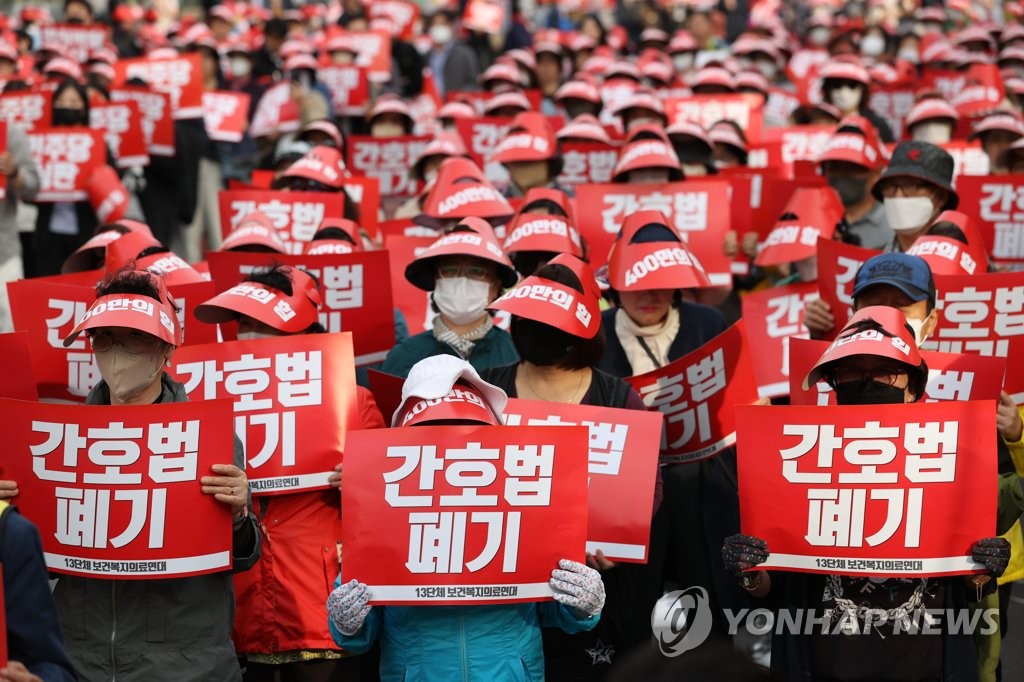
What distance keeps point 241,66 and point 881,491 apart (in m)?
14.6

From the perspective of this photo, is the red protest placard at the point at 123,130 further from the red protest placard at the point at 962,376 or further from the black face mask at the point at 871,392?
the black face mask at the point at 871,392

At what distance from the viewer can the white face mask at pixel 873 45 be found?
22312 millimetres

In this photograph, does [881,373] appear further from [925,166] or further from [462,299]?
[925,166]

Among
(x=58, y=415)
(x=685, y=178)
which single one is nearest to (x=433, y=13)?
(x=685, y=178)

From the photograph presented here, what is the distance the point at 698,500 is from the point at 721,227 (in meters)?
3.50

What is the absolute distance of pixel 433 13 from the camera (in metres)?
23.0

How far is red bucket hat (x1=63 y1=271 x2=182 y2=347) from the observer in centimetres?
499

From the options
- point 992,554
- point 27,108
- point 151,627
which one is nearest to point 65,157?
point 27,108

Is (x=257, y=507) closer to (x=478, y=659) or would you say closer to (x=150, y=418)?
(x=150, y=418)

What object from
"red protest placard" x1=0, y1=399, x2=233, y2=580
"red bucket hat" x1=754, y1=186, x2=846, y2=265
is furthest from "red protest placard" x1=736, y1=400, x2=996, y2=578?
"red bucket hat" x1=754, y1=186, x2=846, y2=265

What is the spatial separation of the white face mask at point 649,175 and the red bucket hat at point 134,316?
18.2ft

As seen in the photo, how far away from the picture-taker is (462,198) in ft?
31.0

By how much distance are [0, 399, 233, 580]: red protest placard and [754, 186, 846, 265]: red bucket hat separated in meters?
4.85

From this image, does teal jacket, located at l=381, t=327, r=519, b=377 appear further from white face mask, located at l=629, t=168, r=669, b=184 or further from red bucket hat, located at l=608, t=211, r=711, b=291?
white face mask, located at l=629, t=168, r=669, b=184
